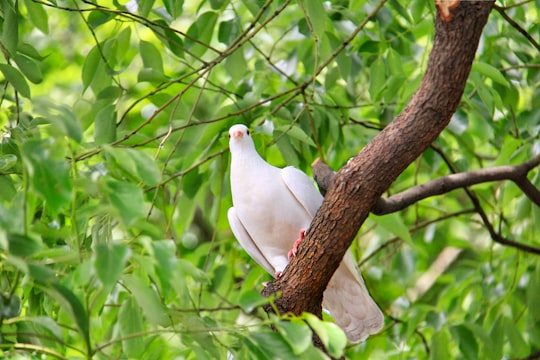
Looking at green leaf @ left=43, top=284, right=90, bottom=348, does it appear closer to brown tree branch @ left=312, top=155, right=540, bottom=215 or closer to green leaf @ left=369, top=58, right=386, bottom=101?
brown tree branch @ left=312, top=155, right=540, bottom=215

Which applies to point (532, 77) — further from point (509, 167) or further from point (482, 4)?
point (482, 4)

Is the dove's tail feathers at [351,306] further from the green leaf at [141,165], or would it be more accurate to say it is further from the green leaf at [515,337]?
the green leaf at [141,165]

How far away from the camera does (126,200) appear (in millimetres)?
1655

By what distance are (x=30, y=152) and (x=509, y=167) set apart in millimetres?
2040

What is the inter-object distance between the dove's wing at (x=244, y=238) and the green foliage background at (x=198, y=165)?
0.18m

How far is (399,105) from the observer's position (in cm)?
368

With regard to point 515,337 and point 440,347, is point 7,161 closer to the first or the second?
point 440,347

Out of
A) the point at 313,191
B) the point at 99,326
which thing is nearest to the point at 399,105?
the point at 313,191

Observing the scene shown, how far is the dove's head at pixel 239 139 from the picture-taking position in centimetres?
296

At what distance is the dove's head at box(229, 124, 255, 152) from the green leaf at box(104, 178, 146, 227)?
129 centimetres

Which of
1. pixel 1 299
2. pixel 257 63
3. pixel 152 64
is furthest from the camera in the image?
pixel 257 63

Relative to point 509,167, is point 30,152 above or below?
below

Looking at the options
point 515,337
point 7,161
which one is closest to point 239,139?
point 7,161

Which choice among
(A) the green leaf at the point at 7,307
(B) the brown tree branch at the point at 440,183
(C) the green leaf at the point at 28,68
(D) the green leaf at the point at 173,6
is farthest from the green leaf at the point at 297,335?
(C) the green leaf at the point at 28,68
